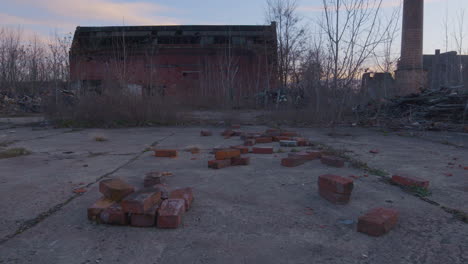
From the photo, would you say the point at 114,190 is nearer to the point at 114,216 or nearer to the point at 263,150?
the point at 114,216

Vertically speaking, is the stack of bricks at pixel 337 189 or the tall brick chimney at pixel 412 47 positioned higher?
the tall brick chimney at pixel 412 47

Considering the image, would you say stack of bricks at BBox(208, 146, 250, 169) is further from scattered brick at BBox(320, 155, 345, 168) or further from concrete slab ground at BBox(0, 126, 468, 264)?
scattered brick at BBox(320, 155, 345, 168)

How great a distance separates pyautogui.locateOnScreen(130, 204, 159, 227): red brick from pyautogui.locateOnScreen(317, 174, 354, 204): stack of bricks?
124cm

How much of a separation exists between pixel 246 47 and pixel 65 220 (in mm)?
18787

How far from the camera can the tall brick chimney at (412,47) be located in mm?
16781

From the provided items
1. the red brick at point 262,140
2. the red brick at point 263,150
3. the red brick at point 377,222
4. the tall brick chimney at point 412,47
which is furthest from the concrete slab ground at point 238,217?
the tall brick chimney at point 412,47

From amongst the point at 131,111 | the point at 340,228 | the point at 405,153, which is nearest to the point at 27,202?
the point at 340,228

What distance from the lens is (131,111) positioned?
26.4 feet

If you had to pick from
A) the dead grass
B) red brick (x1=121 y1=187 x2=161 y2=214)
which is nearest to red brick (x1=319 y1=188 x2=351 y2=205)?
red brick (x1=121 y1=187 x2=161 y2=214)

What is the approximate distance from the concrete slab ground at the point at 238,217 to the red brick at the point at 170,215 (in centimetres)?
5

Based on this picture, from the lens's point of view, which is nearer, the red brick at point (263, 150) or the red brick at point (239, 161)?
the red brick at point (239, 161)

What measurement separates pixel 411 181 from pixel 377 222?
106 cm

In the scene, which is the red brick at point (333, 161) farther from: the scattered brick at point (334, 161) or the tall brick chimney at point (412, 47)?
the tall brick chimney at point (412, 47)

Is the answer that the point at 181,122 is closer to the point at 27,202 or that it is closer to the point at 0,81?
the point at 27,202
